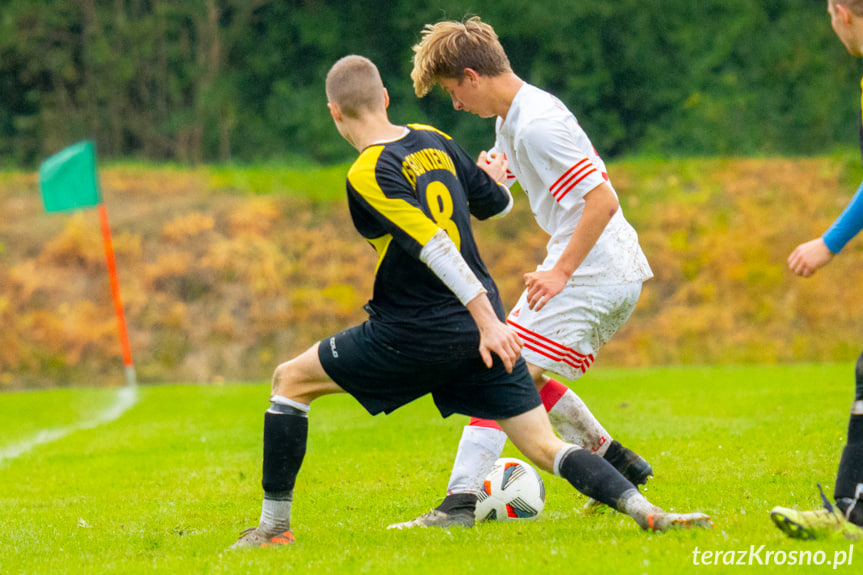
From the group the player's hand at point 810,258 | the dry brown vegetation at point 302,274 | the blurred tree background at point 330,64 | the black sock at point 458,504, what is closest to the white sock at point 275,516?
the black sock at point 458,504

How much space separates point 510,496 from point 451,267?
1.66m

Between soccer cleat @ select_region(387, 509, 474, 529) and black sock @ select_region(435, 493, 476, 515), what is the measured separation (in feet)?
0.05

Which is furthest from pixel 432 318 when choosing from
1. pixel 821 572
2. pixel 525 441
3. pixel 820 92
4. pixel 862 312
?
pixel 820 92

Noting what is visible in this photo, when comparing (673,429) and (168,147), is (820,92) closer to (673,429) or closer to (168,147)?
(168,147)

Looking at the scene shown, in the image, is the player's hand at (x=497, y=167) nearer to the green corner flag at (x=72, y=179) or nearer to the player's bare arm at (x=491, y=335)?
the player's bare arm at (x=491, y=335)

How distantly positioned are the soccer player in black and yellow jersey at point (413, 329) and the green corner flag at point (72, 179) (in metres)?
13.9

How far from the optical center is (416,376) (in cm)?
447

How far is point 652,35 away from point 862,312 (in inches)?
487

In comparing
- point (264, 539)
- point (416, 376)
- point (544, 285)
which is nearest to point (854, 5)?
point (544, 285)

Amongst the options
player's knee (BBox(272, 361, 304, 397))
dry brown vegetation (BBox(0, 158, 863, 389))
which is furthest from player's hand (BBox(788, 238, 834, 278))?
dry brown vegetation (BBox(0, 158, 863, 389))

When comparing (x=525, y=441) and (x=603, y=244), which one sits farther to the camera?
(x=603, y=244)

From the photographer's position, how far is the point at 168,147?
96.3 ft

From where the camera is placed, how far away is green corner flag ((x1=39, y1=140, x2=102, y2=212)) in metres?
17.4

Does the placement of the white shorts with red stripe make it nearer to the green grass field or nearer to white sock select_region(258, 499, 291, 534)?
the green grass field
